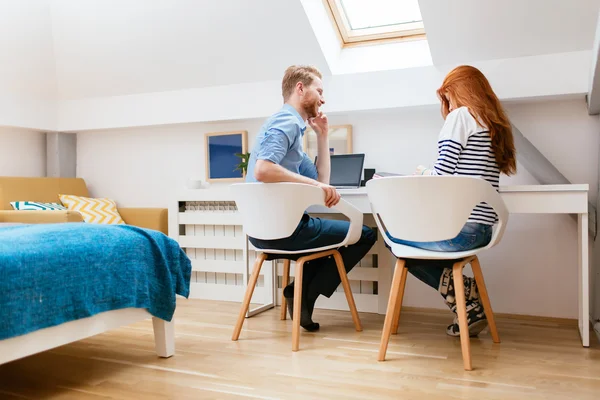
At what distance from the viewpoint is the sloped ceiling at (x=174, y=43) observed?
3.37 meters

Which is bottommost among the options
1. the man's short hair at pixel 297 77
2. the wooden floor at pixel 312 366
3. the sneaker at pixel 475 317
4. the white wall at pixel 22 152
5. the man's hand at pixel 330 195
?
the wooden floor at pixel 312 366

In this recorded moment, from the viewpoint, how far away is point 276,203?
239 centimetres

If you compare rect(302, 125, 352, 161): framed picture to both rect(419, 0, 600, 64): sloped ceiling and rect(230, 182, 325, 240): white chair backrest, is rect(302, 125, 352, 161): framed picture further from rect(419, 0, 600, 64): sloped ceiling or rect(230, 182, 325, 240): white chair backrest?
rect(230, 182, 325, 240): white chair backrest

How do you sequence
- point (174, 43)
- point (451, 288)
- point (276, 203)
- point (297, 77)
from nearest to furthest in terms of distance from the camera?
1. point (276, 203)
2. point (451, 288)
3. point (297, 77)
4. point (174, 43)

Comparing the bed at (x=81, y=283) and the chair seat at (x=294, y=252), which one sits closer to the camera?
the bed at (x=81, y=283)

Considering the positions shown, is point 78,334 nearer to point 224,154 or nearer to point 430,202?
point 430,202

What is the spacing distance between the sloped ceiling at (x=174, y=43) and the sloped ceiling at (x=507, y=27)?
0.77 metres

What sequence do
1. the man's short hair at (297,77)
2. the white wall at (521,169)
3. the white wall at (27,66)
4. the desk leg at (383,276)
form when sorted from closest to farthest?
the man's short hair at (297,77) < the white wall at (521,169) < the desk leg at (383,276) < the white wall at (27,66)

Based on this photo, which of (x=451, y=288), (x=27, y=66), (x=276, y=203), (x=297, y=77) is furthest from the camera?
(x=27, y=66)

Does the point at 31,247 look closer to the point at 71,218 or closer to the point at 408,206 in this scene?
the point at 408,206

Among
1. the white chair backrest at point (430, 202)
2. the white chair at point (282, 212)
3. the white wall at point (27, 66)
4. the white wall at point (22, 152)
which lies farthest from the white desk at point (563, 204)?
the white wall at point (22, 152)

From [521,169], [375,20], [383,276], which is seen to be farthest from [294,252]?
[375,20]

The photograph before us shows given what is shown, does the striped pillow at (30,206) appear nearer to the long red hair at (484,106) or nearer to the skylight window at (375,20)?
the skylight window at (375,20)

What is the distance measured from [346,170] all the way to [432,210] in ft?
3.77
